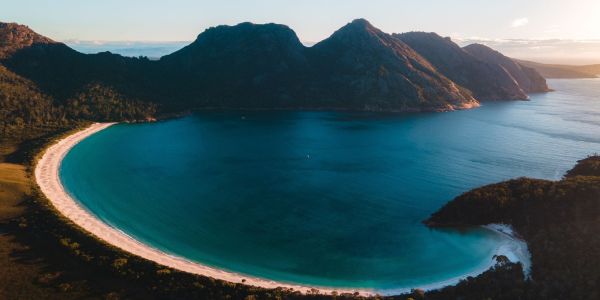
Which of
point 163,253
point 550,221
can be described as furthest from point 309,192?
point 550,221

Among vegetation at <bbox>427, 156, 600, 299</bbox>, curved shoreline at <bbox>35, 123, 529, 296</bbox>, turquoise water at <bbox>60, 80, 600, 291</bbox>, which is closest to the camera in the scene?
vegetation at <bbox>427, 156, 600, 299</bbox>

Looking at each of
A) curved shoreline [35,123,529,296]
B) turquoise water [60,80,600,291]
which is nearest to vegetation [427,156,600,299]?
curved shoreline [35,123,529,296]

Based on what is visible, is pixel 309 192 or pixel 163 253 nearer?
pixel 163 253

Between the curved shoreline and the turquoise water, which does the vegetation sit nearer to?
the curved shoreline

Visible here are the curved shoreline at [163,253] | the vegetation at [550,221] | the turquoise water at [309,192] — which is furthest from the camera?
the turquoise water at [309,192]

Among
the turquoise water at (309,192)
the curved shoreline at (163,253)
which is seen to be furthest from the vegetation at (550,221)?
the turquoise water at (309,192)

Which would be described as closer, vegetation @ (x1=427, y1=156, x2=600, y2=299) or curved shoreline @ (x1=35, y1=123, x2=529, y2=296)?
vegetation @ (x1=427, y1=156, x2=600, y2=299)

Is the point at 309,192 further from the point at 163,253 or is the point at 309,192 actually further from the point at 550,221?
the point at 550,221

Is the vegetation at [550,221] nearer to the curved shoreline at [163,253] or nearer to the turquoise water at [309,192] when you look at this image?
the curved shoreline at [163,253]

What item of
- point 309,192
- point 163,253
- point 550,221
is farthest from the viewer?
point 309,192
